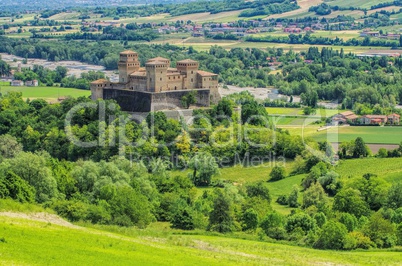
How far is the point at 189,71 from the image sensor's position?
7088cm

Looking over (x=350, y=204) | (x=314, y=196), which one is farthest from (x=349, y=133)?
(x=350, y=204)

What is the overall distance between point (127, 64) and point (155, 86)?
13.7 feet

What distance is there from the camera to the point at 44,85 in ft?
366

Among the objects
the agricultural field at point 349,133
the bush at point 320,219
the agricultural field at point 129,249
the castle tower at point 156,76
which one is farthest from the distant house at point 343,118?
the agricultural field at point 129,249

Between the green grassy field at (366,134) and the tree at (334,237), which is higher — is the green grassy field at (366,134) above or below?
above

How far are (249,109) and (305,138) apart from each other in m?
6.22

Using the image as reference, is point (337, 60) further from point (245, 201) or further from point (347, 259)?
point (347, 259)

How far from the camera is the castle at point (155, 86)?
223 feet

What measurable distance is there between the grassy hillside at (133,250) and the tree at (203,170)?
831 inches

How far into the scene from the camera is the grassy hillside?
26438 millimetres

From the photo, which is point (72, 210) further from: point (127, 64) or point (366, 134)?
point (366, 134)

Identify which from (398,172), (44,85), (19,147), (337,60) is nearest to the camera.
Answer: (398,172)

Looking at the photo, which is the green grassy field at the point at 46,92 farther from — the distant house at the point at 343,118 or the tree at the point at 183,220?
the tree at the point at 183,220

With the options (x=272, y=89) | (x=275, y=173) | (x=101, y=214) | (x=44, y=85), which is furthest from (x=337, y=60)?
(x=101, y=214)
